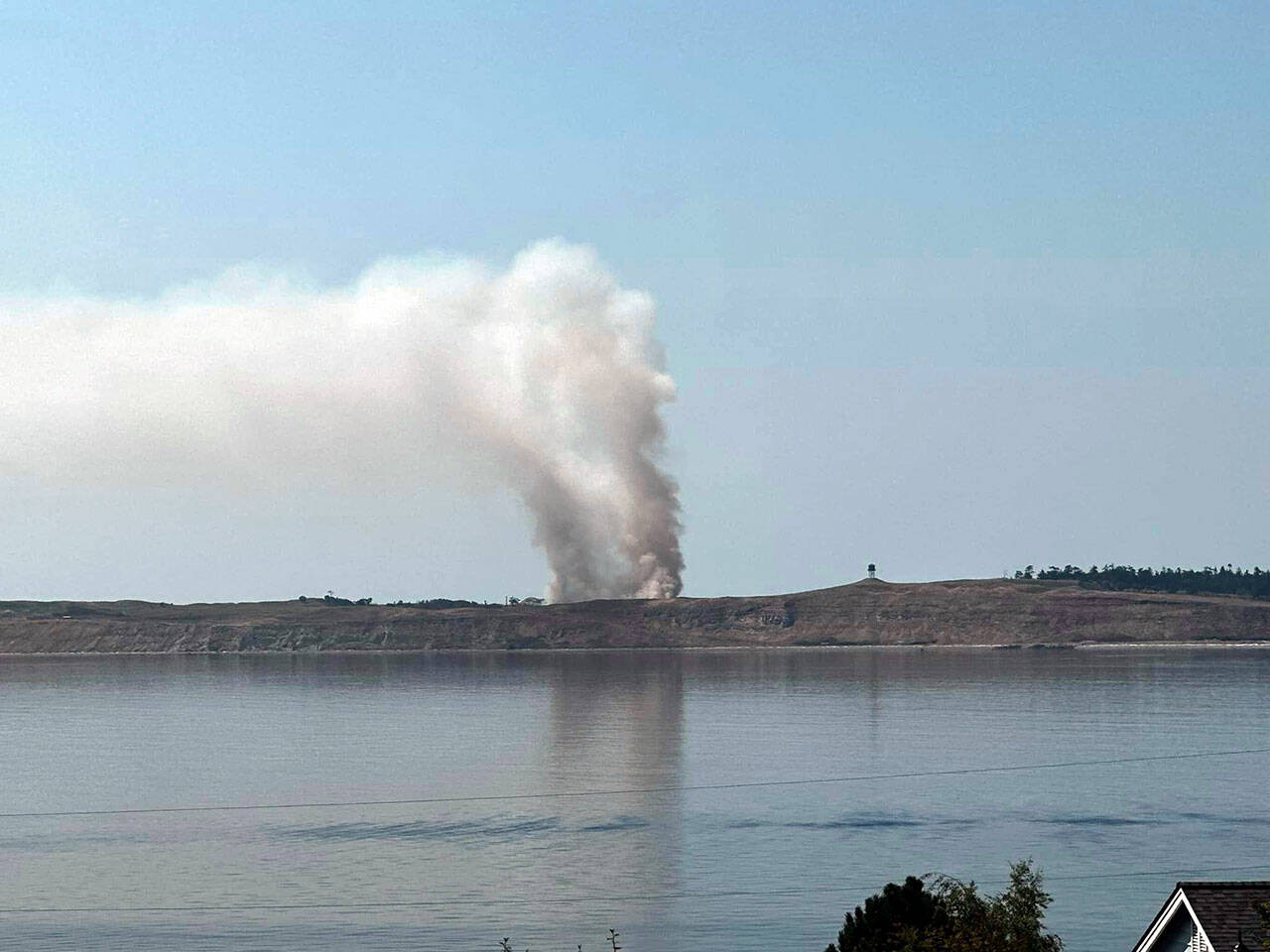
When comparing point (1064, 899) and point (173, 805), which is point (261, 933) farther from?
point (173, 805)

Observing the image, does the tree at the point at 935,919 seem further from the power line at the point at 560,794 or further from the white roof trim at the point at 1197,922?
the power line at the point at 560,794

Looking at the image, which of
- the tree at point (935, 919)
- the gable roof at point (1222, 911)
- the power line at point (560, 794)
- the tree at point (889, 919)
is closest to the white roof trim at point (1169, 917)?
the gable roof at point (1222, 911)

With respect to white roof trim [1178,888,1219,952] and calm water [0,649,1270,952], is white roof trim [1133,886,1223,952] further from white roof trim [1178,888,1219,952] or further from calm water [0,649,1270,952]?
calm water [0,649,1270,952]

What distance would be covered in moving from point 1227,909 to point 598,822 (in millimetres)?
48075

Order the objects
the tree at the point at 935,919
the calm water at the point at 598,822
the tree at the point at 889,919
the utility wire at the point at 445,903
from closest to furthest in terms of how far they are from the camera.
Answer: the tree at the point at 935,919 < the tree at the point at 889,919 < the calm water at the point at 598,822 < the utility wire at the point at 445,903

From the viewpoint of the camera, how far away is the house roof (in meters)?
24.4

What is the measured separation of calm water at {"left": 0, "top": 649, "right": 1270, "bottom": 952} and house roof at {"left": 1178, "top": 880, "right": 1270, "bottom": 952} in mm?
22435

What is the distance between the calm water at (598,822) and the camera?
51469 mm

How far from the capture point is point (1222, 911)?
2497 cm

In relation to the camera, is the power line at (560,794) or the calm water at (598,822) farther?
the power line at (560,794)

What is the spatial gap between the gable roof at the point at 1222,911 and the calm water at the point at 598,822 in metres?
22.3

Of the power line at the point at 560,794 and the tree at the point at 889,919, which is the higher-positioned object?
the tree at the point at 889,919

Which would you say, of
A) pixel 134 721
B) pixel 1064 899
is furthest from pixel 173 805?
pixel 134 721

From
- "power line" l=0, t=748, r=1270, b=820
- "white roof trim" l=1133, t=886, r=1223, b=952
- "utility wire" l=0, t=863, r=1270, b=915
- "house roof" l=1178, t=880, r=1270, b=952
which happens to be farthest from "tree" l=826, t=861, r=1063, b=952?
"power line" l=0, t=748, r=1270, b=820
